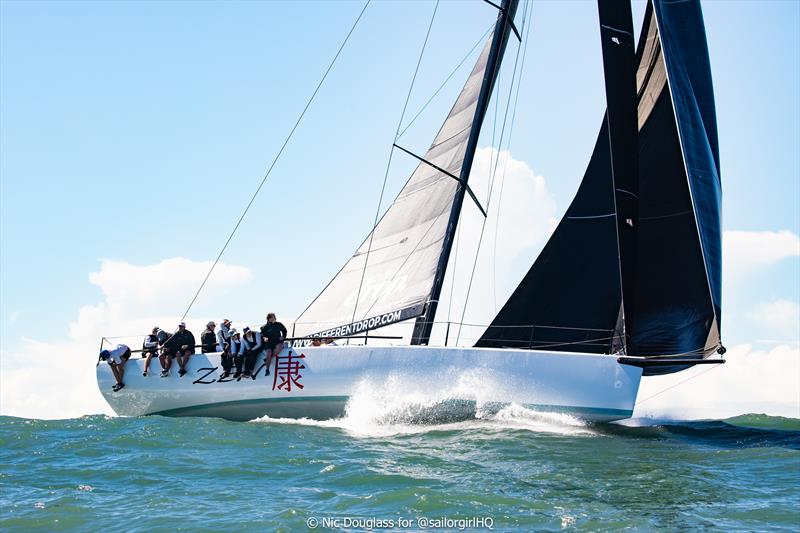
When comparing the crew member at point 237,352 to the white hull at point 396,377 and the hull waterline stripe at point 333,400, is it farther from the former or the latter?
the hull waterline stripe at point 333,400

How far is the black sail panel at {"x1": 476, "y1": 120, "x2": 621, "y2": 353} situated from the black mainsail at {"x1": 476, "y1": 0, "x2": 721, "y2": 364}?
2 cm

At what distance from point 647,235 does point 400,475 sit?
23.7ft

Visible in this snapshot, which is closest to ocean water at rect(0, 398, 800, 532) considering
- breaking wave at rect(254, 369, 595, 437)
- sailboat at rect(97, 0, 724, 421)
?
breaking wave at rect(254, 369, 595, 437)

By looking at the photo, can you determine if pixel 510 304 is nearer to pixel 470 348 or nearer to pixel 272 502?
pixel 470 348

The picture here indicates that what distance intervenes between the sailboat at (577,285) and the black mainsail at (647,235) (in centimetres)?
2

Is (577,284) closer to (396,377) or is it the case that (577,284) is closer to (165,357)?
(396,377)

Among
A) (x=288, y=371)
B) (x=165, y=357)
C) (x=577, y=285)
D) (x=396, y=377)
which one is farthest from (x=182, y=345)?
(x=577, y=285)

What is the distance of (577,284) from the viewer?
13.2 metres

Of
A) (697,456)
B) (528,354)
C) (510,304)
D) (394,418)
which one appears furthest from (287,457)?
(510,304)

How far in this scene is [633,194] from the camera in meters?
13.0

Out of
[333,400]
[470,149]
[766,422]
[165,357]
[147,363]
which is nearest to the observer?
[333,400]

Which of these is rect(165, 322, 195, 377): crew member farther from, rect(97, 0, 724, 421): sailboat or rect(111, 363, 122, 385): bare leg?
rect(111, 363, 122, 385): bare leg

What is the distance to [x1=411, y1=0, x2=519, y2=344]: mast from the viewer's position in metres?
12.8

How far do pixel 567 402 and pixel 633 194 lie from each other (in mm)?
4165
